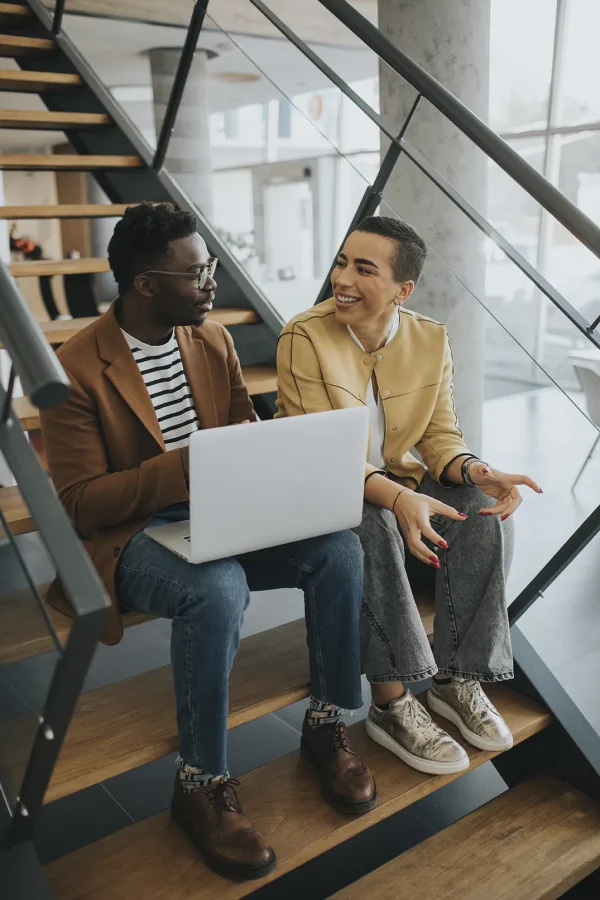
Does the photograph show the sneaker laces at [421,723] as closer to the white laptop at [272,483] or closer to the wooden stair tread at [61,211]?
the white laptop at [272,483]

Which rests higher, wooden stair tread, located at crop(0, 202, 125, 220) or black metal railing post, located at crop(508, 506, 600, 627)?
wooden stair tread, located at crop(0, 202, 125, 220)

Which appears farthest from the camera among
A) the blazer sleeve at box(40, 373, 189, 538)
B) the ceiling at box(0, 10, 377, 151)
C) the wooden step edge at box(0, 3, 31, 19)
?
the wooden step edge at box(0, 3, 31, 19)

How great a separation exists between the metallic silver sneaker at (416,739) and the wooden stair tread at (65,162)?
207cm

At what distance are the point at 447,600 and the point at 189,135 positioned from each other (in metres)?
1.88

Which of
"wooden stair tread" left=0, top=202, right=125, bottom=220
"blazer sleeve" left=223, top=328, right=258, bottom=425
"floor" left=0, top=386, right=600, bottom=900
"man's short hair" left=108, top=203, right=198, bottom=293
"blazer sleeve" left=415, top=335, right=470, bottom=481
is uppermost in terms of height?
"wooden stair tread" left=0, top=202, right=125, bottom=220

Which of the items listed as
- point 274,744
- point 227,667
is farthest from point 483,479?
point 274,744

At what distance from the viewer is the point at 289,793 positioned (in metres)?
1.85

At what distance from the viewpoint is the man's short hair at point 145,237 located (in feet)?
6.09

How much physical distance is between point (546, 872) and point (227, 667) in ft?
2.81

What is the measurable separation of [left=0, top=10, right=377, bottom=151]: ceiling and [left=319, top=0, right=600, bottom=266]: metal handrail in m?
0.28

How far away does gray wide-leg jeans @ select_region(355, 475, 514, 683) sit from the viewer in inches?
72.7

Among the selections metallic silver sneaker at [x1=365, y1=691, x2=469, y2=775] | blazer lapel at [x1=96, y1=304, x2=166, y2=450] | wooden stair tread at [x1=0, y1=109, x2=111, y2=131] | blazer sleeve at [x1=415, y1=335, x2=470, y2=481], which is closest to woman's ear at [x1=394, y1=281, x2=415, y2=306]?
blazer sleeve at [x1=415, y1=335, x2=470, y2=481]

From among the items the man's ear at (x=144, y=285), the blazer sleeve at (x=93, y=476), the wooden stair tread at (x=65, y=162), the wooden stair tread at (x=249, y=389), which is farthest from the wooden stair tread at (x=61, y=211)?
the blazer sleeve at (x=93, y=476)

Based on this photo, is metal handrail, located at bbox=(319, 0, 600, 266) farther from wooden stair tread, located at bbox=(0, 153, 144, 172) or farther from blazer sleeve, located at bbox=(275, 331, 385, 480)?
wooden stair tread, located at bbox=(0, 153, 144, 172)
